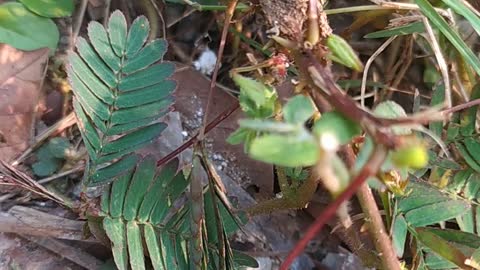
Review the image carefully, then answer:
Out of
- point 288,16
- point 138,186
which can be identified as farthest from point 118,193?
point 288,16

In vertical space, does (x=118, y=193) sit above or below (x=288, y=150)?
Result: below

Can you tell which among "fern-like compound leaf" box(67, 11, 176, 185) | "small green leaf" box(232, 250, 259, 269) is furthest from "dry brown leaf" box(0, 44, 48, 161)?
"small green leaf" box(232, 250, 259, 269)

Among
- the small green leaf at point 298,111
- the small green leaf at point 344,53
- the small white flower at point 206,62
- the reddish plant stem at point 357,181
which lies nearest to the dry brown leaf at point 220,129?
the small white flower at point 206,62

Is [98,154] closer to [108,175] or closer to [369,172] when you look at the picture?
[108,175]

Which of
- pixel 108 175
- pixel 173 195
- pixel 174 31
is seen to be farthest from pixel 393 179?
pixel 174 31

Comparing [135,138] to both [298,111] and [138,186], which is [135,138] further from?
[298,111]

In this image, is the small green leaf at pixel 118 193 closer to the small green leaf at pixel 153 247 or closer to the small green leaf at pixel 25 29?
the small green leaf at pixel 153 247

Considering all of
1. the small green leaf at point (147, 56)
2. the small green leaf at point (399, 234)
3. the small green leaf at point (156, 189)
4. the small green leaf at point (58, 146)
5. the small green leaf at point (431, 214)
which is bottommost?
the small green leaf at point (399, 234)
